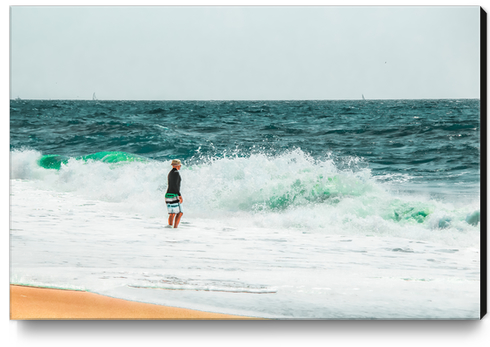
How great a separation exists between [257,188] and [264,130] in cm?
116

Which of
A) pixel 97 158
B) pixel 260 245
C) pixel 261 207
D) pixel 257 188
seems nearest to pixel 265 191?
pixel 257 188

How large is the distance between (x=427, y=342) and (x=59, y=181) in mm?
3733

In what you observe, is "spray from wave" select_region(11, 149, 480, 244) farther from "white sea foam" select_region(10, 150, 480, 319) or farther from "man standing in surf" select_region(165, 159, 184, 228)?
"man standing in surf" select_region(165, 159, 184, 228)

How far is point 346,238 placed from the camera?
11.9ft

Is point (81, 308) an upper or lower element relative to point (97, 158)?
lower

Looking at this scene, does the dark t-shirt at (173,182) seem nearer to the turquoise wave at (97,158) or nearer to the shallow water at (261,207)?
the shallow water at (261,207)

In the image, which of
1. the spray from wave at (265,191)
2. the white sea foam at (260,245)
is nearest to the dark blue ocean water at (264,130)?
the spray from wave at (265,191)

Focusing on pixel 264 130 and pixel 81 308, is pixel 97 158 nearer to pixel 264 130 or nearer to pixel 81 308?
pixel 264 130

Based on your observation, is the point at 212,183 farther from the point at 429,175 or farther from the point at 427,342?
the point at 427,342

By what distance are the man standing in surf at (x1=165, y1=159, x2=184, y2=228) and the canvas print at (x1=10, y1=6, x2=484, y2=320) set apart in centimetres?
2

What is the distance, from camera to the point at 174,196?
374cm

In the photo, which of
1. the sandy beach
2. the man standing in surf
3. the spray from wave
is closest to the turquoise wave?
the spray from wave

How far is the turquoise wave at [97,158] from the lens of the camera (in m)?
4.57

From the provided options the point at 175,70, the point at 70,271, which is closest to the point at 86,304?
the point at 70,271
